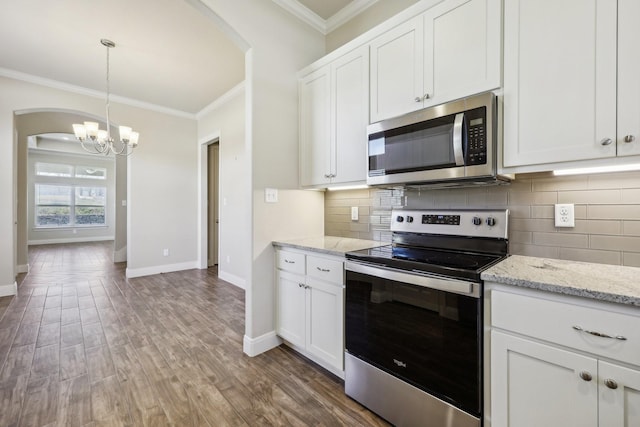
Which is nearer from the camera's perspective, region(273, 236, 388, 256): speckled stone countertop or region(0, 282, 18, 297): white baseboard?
region(273, 236, 388, 256): speckled stone countertop

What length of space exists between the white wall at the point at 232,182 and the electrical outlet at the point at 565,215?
3433mm

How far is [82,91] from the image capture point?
4133 millimetres

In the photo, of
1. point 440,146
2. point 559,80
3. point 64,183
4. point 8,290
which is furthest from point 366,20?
point 64,183

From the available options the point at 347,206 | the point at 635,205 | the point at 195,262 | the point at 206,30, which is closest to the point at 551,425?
the point at 635,205

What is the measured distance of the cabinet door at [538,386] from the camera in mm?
970

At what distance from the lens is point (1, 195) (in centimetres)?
364

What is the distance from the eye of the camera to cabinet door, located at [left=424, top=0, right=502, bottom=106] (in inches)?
55.9

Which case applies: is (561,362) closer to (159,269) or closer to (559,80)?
(559,80)

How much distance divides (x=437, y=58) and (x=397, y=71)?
27cm

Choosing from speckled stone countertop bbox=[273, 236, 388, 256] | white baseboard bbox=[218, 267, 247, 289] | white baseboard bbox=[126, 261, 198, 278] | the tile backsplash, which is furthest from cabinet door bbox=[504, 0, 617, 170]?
white baseboard bbox=[126, 261, 198, 278]

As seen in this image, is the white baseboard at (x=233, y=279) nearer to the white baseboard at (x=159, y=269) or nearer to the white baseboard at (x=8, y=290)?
the white baseboard at (x=159, y=269)

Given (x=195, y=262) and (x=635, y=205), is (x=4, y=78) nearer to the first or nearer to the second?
(x=195, y=262)

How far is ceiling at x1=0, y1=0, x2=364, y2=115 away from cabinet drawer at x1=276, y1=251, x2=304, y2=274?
2.21 m

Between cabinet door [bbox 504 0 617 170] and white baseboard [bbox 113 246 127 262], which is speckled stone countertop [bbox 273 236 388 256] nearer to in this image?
cabinet door [bbox 504 0 617 170]
